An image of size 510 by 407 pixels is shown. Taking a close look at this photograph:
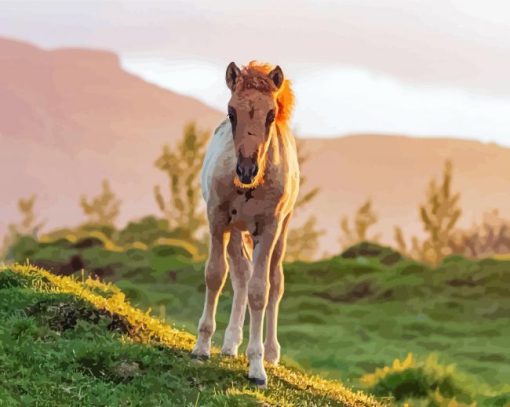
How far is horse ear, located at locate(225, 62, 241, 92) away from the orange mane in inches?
7.4

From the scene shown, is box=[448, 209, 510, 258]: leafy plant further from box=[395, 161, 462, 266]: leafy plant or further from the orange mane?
the orange mane

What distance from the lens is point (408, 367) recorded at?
63.6 ft

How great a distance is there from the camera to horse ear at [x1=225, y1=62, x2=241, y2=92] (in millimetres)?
11219

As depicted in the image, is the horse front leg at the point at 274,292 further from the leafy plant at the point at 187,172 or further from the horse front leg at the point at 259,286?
the leafy plant at the point at 187,172

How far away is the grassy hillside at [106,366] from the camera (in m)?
10.9

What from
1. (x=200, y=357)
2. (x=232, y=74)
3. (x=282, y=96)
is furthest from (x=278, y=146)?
(x=200, y=357)

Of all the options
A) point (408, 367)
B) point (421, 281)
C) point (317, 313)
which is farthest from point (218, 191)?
point (421, 281)

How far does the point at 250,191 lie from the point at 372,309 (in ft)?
66.8

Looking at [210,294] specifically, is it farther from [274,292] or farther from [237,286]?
[274,292]

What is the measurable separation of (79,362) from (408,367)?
9.47 metres

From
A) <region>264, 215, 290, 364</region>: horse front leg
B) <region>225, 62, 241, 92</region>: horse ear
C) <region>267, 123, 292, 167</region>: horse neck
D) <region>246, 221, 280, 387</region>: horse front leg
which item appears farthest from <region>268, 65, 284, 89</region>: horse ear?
<region>264, 215, 290, 364</region>: horse front leg

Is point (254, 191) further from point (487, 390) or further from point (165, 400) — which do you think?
point (487, 390)

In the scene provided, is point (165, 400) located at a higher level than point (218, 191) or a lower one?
lower

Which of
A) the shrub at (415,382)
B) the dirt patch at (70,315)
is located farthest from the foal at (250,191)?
the shrub at (415,382)
